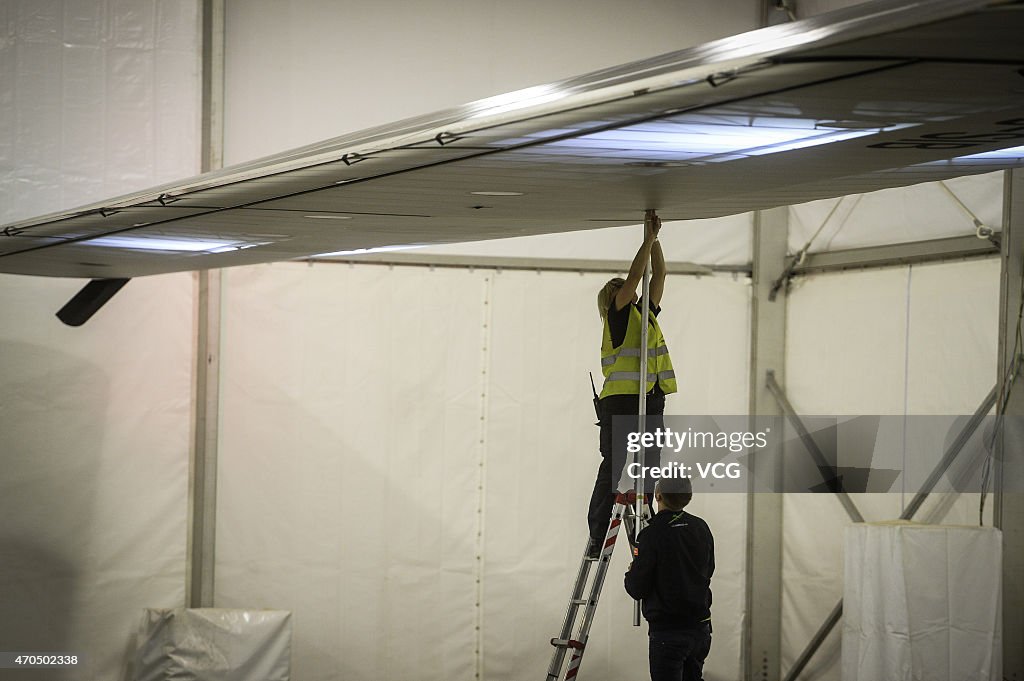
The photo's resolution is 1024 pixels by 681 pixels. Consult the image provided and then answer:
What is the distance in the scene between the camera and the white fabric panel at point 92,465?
198 inches

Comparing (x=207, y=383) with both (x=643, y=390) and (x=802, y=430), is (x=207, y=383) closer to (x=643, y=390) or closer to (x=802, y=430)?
(x=643, y=390)

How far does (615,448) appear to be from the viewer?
3432 millimetres

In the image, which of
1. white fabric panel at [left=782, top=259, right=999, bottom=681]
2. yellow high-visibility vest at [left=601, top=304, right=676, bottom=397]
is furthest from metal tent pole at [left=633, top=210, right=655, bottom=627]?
white fabric panel at [left=782, top=259, right=999, bottom=681]

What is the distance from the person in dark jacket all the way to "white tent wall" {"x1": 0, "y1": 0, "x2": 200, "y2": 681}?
2.94 meters

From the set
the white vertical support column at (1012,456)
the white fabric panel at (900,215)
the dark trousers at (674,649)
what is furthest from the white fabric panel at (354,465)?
the white vertical support column at (1012,456)

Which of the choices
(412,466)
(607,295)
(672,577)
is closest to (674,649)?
(672,577)

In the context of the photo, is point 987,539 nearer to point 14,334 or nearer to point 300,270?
point 300,270

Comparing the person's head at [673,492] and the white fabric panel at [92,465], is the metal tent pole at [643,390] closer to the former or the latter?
the person's head at [673,492]

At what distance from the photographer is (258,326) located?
17.7 ft

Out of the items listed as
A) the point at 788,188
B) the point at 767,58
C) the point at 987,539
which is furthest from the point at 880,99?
the point at 987,539

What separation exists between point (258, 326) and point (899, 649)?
11.8ft

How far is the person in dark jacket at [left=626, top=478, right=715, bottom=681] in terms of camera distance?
10.8ft

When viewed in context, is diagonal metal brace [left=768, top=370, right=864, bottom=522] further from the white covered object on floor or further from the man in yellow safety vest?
the white covered object on floor

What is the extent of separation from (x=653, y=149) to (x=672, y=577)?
5.44 ft
